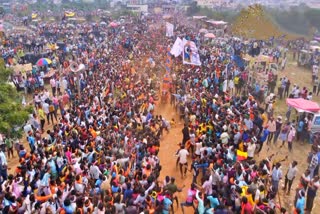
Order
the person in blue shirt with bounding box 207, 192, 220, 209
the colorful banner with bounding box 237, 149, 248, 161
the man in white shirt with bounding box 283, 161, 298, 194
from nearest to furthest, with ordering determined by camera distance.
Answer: the person in blue shirt with bounding box 207, 192, 220, 209 → the man in white shirt with bounding box 283, 161, 298, 194 → the colorful banner with bounding box 237, 149, 248, 161

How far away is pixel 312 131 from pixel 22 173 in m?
9.78

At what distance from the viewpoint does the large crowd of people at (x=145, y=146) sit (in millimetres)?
7367

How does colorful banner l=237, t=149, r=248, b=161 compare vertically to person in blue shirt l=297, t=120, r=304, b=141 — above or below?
above

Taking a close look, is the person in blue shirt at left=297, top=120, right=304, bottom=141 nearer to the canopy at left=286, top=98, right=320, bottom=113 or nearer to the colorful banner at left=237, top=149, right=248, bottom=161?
the canopy at left=286, top=98, right=320, bottom=113

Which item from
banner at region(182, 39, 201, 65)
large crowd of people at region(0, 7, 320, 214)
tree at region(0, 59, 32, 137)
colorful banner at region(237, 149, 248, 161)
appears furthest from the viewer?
banner at region(182, 39, 201, 65)

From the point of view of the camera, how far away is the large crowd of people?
7367mm

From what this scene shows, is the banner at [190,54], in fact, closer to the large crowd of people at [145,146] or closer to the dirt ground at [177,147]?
the large crowd of people at [145,146]

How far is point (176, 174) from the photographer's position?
10.7m

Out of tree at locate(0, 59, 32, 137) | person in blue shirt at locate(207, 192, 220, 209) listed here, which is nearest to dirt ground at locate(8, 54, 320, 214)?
tree at locate(0, 59, 32, 137)

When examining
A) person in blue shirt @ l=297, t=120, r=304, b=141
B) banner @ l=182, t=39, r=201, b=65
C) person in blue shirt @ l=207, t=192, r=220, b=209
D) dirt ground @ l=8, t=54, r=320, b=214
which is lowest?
dirt ground @ l=8, t=54, r=320, b=214

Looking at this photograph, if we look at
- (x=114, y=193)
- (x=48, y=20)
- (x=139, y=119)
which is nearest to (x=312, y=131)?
(x=139, y=119)

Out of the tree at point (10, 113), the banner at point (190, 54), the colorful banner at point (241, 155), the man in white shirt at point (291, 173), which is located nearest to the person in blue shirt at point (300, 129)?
the man in white shirt at point (291, 173)

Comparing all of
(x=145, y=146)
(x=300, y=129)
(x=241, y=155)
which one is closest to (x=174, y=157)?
(x=145, y=146)

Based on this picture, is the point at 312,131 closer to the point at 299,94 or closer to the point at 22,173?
the point at 299,94
